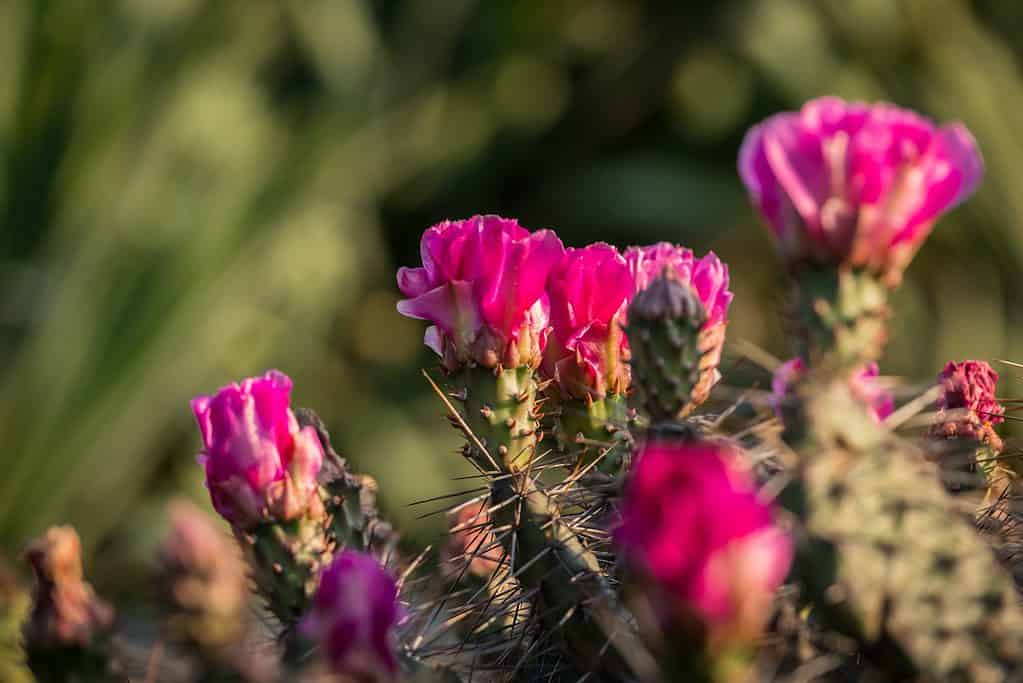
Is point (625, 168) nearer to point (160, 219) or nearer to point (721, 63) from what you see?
point (721, 63)

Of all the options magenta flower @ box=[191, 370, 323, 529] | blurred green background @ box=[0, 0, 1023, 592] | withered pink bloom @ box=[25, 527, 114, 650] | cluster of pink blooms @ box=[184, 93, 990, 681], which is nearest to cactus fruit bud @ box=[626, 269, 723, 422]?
cluster of pink blooms @ box=[184, 93, 990, 681]

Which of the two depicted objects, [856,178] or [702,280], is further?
[702,280]

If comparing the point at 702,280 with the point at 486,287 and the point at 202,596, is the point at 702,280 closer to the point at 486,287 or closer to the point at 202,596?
the point at 486,287

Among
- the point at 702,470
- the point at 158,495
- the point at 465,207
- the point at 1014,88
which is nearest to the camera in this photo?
the point at 702,470

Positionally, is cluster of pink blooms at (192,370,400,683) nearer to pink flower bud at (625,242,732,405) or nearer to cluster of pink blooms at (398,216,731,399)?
cluster of pink blooms at (398,216,731,399)

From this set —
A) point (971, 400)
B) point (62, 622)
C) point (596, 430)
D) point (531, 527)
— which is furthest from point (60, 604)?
point (971, 400)

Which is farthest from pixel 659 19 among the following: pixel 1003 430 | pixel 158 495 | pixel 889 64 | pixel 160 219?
pixel 1003 430

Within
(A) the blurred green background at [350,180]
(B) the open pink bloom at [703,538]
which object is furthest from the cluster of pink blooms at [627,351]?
(A) the blurred green background at [350,180]

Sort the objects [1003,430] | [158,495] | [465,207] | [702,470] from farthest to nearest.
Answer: [465,207] → [158,495] → [1003,430] → [702,470]
